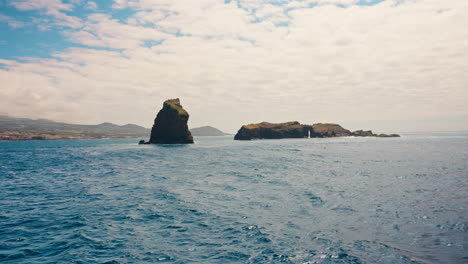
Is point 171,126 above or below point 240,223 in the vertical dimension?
above

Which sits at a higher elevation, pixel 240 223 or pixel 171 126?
pixel 171 126

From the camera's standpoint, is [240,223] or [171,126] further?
[171,126]

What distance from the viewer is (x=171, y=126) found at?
143000 millimetres

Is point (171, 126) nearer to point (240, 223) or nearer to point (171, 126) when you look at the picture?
point (171, 126)

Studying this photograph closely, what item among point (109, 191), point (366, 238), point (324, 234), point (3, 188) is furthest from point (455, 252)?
point (3, 188)

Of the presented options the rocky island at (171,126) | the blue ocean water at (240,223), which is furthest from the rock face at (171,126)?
the blue ocean water at (240,223)

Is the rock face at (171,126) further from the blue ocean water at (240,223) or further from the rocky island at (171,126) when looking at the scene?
the blue ocean water at (240,223)

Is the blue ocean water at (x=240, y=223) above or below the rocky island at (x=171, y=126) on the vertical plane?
below

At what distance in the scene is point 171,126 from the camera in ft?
469

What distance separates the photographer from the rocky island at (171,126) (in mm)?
141625

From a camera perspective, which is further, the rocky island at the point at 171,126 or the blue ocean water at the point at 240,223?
the rocky island at the point at 171,126

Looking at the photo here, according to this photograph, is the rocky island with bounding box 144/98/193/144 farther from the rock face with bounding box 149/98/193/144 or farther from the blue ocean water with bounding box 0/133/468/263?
the blue ocean water with bounding box 0/133/468/263

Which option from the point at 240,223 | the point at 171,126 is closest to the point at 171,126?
the point at 171,126

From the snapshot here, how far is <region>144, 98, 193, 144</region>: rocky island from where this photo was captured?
465 feet
